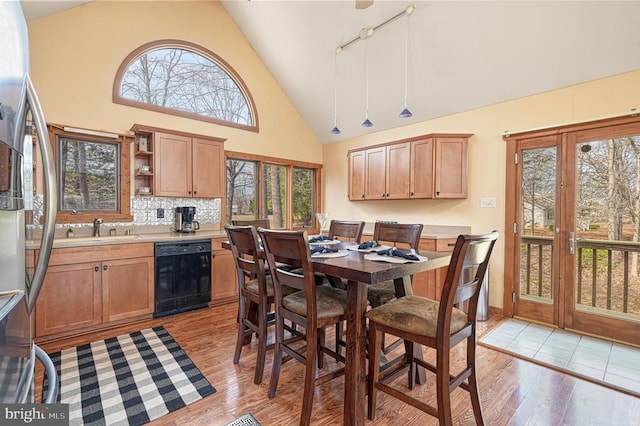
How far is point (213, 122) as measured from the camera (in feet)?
14.2

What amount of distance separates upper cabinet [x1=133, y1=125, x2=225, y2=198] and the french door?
375 cm

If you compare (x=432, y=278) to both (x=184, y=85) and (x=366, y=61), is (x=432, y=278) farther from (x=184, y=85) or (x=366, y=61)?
(x=184, y=85)

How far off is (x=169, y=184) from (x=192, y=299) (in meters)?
1.45

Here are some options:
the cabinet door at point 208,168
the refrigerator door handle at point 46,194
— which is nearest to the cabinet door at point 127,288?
the cabinet door at point 208,168

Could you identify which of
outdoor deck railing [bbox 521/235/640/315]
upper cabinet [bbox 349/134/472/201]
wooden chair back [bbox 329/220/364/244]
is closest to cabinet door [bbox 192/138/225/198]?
wooden chair back [bbox 329/220/364/244]

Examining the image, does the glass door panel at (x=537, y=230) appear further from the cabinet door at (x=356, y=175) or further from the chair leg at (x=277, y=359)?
the chair leg at (x=277, y=359)

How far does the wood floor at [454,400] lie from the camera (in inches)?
68.1

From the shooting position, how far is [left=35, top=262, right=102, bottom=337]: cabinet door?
8.59 ft

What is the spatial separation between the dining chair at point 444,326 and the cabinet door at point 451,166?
7.86 ft

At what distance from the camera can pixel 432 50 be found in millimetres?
3381

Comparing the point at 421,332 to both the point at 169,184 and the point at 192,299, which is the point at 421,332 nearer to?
the point at 192,299

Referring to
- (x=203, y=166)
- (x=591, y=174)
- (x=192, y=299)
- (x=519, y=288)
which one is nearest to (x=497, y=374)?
(x=519, y=288)

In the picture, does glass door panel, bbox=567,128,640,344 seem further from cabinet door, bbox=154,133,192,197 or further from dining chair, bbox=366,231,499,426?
cabinet door, bbox=154,133,192,197

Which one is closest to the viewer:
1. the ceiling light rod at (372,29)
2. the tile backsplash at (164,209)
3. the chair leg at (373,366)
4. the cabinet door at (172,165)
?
the chair leg at (373,366)
